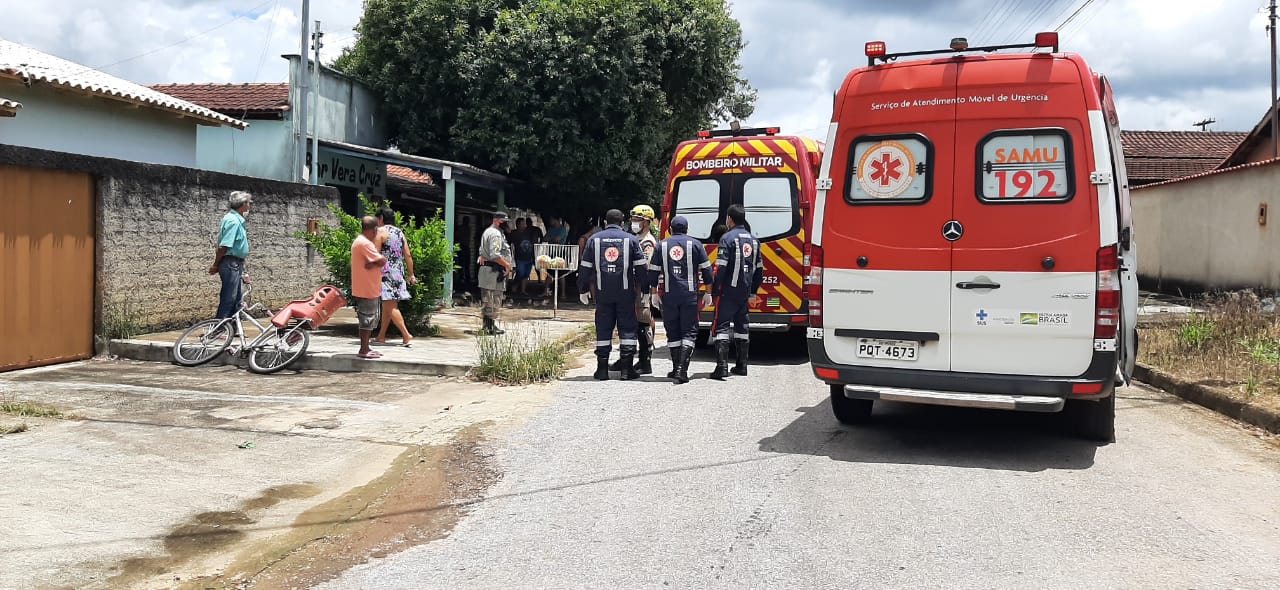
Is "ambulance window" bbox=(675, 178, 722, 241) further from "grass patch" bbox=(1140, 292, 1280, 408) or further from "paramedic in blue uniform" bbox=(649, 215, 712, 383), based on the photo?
"grass patch" bbox=(1140, 292, 1280, 408)

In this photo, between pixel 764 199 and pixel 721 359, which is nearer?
pixel 721 359

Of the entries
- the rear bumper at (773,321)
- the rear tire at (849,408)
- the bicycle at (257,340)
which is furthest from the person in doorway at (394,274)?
the rear tire at (849,408)

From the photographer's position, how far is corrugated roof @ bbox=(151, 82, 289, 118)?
19375mm

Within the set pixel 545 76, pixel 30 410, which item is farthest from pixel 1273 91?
pixel 30 410

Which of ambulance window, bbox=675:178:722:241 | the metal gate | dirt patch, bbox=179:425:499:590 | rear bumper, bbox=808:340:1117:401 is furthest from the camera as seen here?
ambulance window, bbox=675:178:722:241

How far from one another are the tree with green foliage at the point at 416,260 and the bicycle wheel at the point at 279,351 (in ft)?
7.70

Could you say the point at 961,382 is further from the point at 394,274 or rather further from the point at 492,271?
the point at 492,271

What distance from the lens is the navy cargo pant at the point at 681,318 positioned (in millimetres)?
10109

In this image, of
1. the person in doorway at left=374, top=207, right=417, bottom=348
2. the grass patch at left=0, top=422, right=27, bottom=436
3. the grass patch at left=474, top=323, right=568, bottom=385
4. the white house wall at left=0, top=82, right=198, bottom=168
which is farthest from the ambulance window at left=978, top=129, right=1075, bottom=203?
the white house wall at left=0, top=82, right=198, bottom=168

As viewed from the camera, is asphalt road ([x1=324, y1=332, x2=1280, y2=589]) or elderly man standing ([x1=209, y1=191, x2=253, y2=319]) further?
elderly man standing ([x1=209, y1=191, x2=253, y2=319])

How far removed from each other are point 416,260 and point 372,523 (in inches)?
305

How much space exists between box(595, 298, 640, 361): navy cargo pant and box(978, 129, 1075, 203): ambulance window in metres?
4.06

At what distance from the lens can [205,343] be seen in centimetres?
1043

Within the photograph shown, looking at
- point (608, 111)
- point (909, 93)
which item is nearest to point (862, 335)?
point (909, 93)
